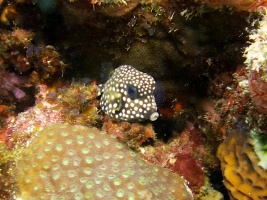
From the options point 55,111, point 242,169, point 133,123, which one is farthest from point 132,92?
point 242,169

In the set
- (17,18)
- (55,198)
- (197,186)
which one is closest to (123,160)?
(55,198)

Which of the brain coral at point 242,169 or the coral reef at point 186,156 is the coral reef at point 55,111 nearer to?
the coral reef at point 186,156

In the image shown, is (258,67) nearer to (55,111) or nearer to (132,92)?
(132,92)

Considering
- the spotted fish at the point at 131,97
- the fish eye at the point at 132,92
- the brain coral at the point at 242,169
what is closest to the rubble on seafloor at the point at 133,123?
the brain coral at the point at 242,169

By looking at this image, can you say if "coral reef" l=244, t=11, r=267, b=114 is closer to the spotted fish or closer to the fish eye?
the spotted fish

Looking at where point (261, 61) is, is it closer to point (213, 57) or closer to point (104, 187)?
point (213, 57)

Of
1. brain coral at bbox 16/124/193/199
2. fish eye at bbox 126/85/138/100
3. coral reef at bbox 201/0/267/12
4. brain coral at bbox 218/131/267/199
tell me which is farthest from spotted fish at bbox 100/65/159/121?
coral reef at bbox 201/0/267/12
